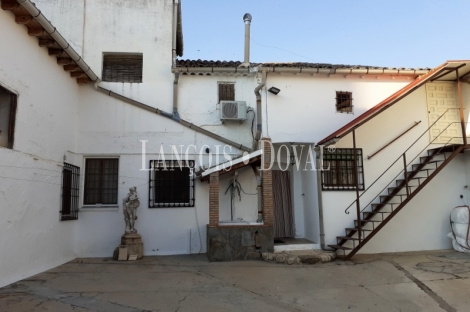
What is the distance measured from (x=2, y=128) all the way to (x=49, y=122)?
1.62 m

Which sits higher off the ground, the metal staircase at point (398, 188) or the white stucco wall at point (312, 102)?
the white stucco wall at point (312, 102)

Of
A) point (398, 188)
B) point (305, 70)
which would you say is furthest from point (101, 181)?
A: point (398, 188)

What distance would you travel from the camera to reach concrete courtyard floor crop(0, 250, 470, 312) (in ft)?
18.0

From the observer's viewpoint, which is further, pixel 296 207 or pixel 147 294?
pixel 296 207

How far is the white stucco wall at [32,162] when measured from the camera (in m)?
6.39

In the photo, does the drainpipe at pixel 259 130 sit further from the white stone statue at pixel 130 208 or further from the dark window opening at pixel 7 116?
the dark window opening at pixel 7 116

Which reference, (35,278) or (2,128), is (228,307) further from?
(2,128)

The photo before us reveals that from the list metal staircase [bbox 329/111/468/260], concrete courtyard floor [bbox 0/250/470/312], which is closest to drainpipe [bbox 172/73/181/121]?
concrete courtyard floor [bbox 0/250/470/312]

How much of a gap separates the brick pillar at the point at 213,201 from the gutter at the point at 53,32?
4.43 m

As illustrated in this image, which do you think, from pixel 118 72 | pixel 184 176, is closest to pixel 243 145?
pixel 184 176

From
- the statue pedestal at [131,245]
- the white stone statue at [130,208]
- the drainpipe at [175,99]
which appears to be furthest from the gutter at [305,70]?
the statue pedestal at [131,245]

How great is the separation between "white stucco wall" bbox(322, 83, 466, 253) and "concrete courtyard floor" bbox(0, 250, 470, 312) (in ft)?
4.11

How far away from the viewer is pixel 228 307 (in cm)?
545

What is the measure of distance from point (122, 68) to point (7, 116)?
4517mm
